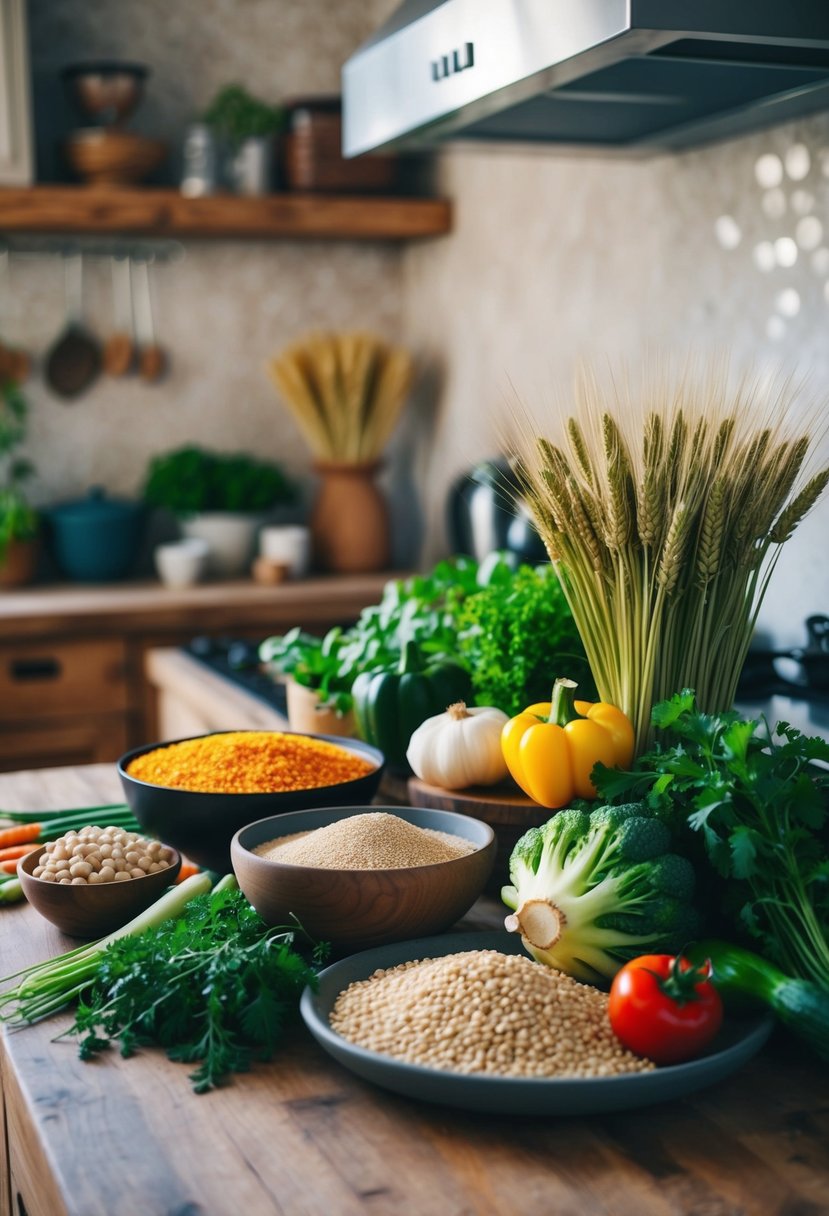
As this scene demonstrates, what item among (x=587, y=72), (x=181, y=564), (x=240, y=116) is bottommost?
(x=181, y=564)

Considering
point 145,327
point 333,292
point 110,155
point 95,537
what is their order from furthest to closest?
point 333,292
point 145,327
point 95,537
point 110,155

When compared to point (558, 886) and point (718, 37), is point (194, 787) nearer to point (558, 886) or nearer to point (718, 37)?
point (558, 886)

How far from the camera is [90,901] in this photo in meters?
1.13

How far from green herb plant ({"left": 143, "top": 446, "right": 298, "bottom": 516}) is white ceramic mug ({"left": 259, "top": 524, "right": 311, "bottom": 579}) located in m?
0.09

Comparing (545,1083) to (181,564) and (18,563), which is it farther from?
(18,563)

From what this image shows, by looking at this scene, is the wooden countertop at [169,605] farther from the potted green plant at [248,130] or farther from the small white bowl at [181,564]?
the potted green plant at [248,130]

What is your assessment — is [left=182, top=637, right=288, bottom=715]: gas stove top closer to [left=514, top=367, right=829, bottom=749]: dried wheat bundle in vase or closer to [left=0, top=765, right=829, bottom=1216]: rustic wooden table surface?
[left=514, top=367, right=829, bottom=749]: dried wheat bundle in vase

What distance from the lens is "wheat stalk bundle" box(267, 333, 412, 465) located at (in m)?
3.32

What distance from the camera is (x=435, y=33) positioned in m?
1.62

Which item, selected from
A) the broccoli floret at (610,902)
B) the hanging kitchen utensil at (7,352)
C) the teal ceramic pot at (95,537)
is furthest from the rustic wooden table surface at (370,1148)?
the hanging kitchen utensil at (7,352)

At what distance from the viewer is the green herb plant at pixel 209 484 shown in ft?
10.8

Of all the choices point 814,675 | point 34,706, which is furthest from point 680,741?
point 34,706

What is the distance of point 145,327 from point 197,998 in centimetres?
277

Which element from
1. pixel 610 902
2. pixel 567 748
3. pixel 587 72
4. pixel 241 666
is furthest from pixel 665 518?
pixel 241 666
